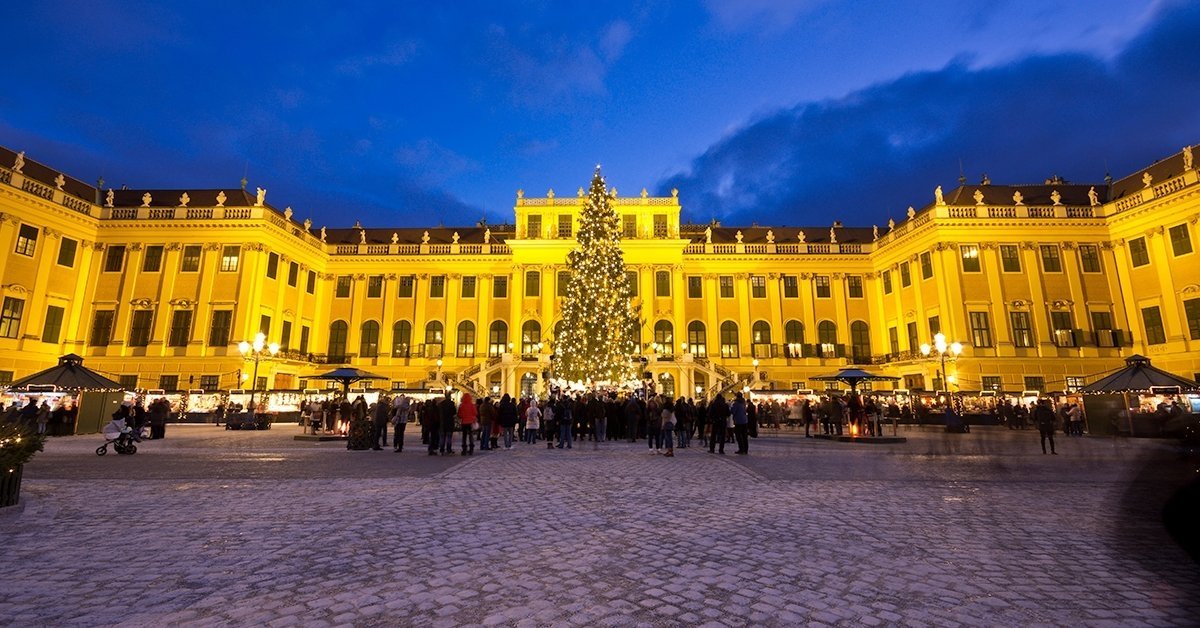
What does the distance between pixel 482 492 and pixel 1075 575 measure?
6.73 m

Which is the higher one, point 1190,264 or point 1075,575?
point 1190,264

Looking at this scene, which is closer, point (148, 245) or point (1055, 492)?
point (1055, 492)

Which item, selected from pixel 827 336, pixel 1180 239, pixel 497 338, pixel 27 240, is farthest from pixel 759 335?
pixel 27 240

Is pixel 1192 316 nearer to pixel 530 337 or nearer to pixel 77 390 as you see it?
pixel 530 337

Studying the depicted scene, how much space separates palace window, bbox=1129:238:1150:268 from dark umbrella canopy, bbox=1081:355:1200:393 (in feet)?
58.4

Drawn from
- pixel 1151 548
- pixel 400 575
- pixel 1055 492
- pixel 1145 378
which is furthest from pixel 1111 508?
pixel 1145 378

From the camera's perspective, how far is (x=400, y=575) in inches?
165

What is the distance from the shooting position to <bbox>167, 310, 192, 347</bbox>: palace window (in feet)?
114

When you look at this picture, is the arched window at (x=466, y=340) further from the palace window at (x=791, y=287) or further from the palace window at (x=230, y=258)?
the palace window at (x=791, y=287)

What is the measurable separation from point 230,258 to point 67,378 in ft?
64.8

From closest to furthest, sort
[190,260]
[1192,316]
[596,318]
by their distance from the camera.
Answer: [596,318], [1192,316], [190,260]

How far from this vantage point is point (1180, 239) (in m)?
30.2

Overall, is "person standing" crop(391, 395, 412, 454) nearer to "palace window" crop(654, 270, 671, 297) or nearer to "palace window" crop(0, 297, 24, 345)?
"palace window" crop(654, 270, 671, 297)

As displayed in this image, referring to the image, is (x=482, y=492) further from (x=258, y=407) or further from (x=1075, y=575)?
(x=258, y=407)
